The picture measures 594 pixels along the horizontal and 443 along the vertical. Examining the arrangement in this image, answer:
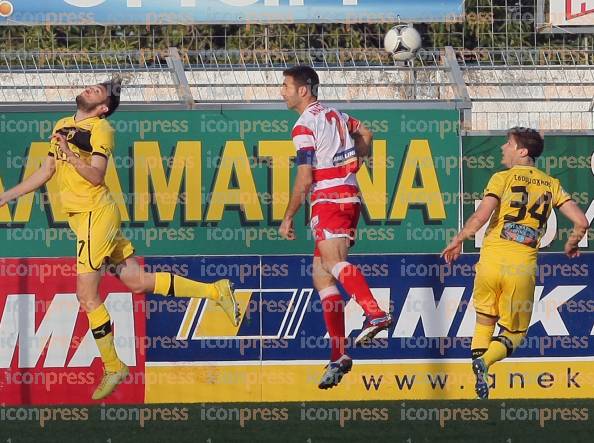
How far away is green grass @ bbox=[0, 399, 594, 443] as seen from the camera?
8812 mm

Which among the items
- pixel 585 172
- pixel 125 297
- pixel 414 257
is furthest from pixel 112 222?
pixel 585 172

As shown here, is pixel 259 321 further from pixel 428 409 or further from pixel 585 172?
pixel 585 172

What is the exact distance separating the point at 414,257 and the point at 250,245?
4.57 ft

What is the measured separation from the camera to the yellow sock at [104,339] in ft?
31.7

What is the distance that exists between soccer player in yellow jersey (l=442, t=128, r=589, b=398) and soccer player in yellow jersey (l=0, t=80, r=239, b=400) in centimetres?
178

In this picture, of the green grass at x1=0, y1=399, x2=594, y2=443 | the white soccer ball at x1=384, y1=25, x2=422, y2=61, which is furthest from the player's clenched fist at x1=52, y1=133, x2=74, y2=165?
the white soccer ball at x1=384, y1=25, x2=422, y2=61

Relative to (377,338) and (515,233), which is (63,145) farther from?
(377,338)

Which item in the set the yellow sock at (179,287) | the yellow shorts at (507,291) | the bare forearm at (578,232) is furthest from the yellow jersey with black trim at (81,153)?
the bare forearm at (578,232)

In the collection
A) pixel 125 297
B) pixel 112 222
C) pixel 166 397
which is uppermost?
pixel 112 222

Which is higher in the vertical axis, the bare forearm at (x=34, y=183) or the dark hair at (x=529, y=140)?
the dark hair at (x=529, y=140)

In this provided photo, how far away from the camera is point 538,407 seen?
34.7ft

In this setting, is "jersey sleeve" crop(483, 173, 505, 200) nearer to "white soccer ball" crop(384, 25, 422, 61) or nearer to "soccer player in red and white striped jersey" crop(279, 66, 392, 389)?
"soccer player in red and white striped jersey" crop(279, 66, 392, 389)

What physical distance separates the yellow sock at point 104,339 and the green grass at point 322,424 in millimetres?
389

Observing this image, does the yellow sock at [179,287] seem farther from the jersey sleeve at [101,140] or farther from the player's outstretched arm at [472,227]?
the player's outstretched arm at [472,227]
